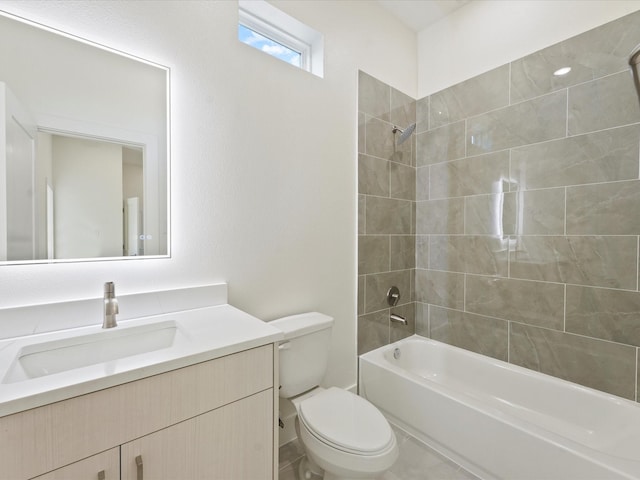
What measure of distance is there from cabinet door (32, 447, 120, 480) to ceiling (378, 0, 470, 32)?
2.82 meters

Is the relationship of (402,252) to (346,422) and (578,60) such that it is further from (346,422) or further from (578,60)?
(578,60)

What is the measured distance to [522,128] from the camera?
6.24 feet

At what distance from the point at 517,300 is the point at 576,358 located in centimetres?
41

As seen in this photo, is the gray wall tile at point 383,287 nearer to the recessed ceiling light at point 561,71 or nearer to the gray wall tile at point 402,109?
the gray wall tile at point 402,109

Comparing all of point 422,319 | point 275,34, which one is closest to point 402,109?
point 275,34

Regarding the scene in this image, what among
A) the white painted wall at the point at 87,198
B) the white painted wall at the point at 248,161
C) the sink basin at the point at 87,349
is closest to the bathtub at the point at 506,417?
the white painted wall at the point at 248,161

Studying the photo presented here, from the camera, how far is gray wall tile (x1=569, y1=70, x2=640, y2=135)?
153cm

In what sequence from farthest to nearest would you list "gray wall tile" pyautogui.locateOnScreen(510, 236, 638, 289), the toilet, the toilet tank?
"gray wall tile" pyautogui.locateOnScreen(510, 236, 638, 289), the toilet tank, the toilet

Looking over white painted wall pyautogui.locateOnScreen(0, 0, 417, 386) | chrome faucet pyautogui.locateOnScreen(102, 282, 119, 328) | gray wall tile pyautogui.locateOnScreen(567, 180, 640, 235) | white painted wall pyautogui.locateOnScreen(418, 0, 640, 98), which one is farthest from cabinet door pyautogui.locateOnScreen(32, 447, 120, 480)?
white painted wall pyautogui.locateOnScreen(418, 0, 640, 98)

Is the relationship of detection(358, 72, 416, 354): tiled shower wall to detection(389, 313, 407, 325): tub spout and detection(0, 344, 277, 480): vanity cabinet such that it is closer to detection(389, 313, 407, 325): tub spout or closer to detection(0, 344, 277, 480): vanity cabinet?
detection(389, 313, 407, 325): tub spout

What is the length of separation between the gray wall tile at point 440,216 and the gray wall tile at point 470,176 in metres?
0.06

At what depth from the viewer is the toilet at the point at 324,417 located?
1.16 meters

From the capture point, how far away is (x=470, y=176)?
7.08 feet

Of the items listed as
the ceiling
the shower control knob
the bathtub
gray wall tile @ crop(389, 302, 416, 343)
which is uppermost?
the ceiling
